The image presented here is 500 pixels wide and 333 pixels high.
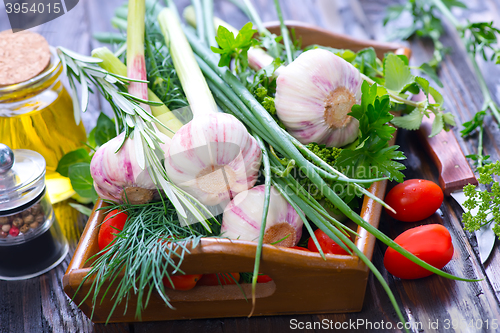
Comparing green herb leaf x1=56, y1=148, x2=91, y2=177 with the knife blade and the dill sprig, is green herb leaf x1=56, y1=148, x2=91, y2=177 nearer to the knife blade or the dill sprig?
the dill sprig

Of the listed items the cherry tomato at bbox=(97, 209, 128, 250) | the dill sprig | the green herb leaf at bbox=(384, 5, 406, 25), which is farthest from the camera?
the green herb leaf at bbox=(384, 5, 406, 25)

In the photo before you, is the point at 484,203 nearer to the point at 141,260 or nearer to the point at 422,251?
the point at 422,251

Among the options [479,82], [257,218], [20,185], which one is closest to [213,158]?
[257,218]

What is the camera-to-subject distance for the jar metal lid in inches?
28.7

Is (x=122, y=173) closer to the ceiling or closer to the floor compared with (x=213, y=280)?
closer to the ceiling

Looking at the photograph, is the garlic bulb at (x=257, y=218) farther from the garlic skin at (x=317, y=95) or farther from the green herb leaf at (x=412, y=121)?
the green herb leaf at (x=412, y=121)

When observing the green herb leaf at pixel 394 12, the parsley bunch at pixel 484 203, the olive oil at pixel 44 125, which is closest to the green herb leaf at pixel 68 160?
the olive oil at pixel 44 125

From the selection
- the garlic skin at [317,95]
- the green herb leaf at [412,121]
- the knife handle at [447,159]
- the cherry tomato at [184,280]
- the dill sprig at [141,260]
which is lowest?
the cherry tomato at [184,280]

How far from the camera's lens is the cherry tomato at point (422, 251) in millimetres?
685

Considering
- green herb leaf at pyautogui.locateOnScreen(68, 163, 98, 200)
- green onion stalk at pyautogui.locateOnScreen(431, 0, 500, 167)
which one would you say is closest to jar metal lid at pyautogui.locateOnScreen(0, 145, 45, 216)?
green herb leaf at pyautogui.locateOnScreen(68, 163, 98, 200)

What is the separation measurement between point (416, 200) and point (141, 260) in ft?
1.61

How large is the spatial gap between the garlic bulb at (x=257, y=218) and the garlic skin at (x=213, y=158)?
0.03 metres

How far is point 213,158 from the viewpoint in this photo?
0.68m

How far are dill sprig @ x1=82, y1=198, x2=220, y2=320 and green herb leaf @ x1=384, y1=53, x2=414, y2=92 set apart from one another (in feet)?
1.64
